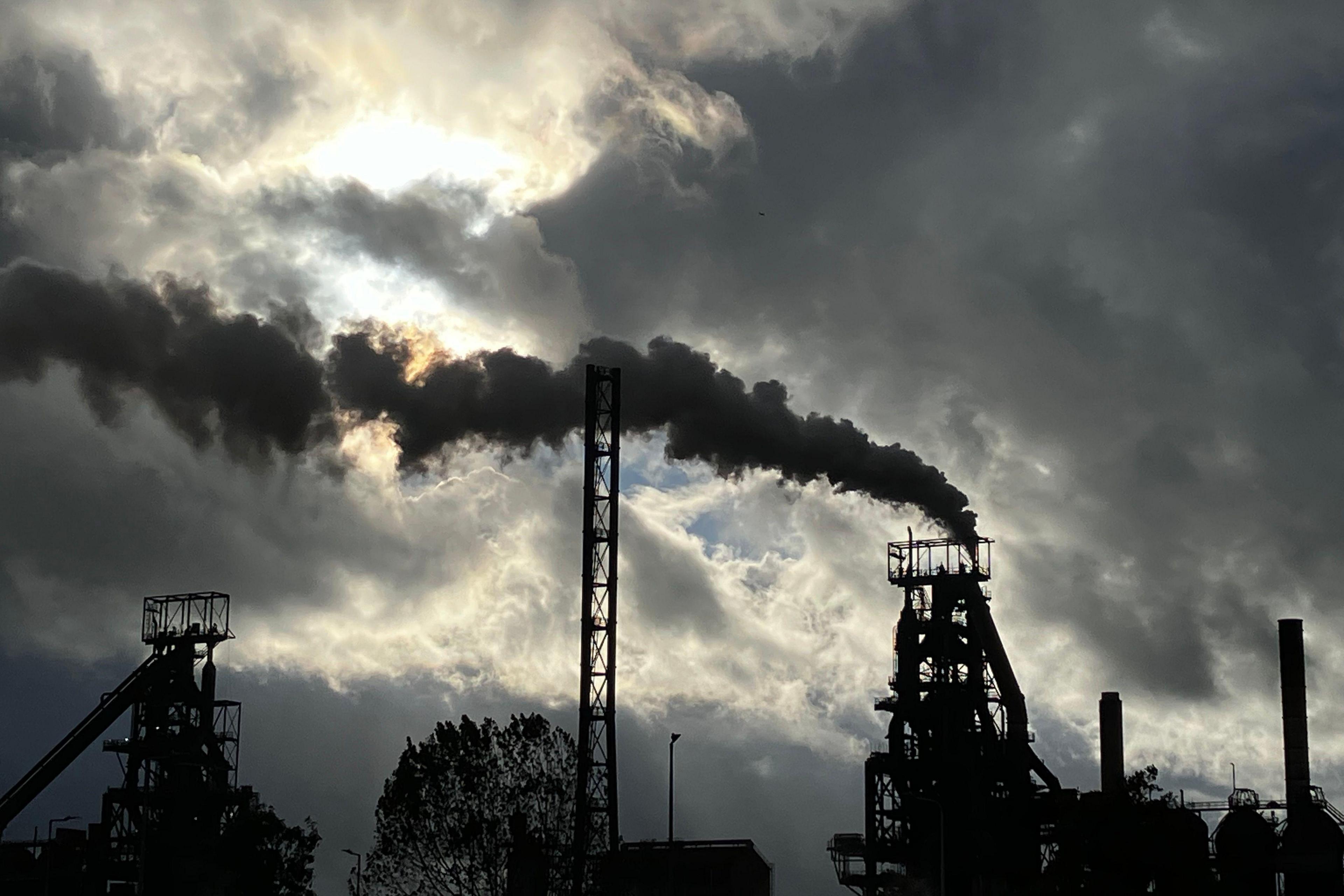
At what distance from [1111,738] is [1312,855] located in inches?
514

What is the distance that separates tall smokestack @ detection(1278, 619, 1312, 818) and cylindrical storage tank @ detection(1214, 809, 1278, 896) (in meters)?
2.93

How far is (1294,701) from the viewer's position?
8806 centimetres

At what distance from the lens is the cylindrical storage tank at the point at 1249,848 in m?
83.2

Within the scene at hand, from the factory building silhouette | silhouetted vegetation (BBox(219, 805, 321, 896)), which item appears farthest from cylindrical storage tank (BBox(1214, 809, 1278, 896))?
silhouetted vegetation (BBox(219, 805, 321, 896))

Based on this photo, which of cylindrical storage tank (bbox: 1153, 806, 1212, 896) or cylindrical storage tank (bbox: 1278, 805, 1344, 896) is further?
cylindrical storage tank (bbox: 1278, 805, 1344, 896)

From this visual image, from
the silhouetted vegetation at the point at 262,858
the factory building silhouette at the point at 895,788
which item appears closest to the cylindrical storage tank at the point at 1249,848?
the factory building silhouette at the point at 895,788

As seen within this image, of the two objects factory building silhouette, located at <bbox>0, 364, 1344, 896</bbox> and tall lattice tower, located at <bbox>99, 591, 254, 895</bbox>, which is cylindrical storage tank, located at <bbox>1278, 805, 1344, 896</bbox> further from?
tall lattice tower, located at <bbox>99, 591, 254, 895</bbox>

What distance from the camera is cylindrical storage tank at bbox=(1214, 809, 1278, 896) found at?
8325cm

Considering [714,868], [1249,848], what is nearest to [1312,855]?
[1249,848]

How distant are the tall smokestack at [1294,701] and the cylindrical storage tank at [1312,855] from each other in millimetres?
2113

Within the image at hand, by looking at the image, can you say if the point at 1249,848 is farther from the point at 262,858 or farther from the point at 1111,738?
the point at 262,858

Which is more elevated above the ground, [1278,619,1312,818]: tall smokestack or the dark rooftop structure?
[1278,619,1312,818]: tall smokestack

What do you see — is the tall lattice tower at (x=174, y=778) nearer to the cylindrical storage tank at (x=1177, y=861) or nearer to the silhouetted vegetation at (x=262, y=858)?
the silhouetted vegetation at (x=262, y=858)

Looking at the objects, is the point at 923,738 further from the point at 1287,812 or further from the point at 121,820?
the point at 121,820
